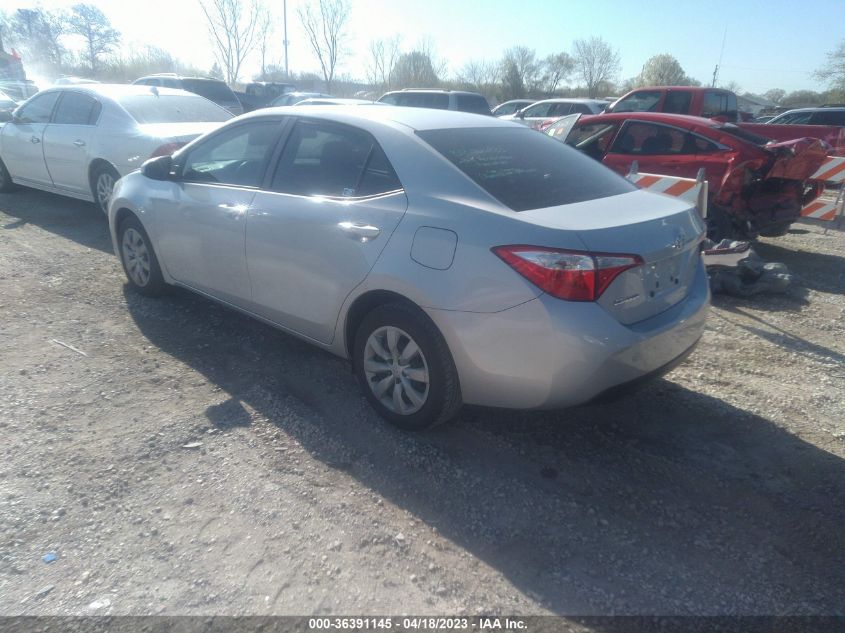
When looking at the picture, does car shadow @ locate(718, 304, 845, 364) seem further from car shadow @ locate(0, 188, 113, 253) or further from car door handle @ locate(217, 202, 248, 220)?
car shadow @ locate(0, 188, 113, 253)

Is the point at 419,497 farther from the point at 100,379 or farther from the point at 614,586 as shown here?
the point at 100,379

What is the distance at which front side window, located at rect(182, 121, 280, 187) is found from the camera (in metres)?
4.13

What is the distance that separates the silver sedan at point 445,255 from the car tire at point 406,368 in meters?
0.01

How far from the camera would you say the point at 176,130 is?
284 inches

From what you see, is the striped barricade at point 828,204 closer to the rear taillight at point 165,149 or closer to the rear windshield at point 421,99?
the rear taillight at point 165,149

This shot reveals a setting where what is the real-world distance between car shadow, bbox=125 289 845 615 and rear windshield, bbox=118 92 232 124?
441 centimetres

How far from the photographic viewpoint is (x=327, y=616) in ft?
7.51

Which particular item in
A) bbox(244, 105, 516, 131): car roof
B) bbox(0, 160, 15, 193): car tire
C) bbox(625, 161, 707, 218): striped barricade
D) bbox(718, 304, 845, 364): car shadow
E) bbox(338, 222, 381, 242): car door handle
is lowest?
bbox(718, 304, 845, 364): car shadow

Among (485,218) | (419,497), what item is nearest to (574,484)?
(419,497)

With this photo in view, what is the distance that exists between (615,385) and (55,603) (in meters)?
2.47

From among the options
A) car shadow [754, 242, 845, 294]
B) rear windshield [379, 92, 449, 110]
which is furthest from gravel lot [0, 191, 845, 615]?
rear windshield [379, 92, 449, 110]

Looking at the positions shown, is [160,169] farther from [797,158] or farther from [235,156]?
[797,158]

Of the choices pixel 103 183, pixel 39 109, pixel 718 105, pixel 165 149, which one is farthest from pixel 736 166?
pixel 39 109

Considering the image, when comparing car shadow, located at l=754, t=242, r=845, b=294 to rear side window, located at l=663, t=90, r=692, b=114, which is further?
rear side window, located at l=663, t=90, r=692, b=114
